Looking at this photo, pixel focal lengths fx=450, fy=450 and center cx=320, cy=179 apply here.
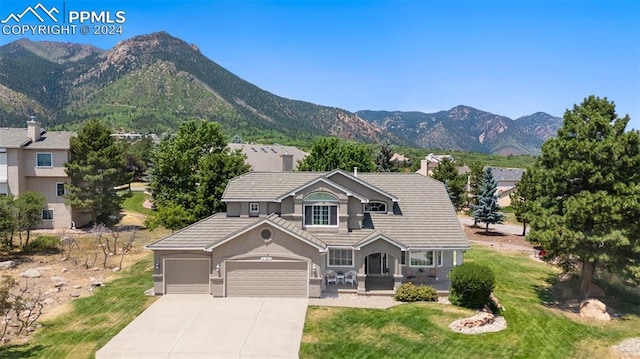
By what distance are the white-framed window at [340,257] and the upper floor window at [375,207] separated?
403 centimetres

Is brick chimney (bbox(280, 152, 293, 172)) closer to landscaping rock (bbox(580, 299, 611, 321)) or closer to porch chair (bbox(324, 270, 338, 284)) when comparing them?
porch chair (bbox(324, 270, 338, 284))

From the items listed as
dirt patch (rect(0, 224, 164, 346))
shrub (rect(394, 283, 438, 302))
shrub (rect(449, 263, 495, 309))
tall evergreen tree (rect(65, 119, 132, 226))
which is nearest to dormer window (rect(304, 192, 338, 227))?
shrub (rect(394, 283, 438, 302))

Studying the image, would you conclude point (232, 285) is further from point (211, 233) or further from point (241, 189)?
point (241, 189)

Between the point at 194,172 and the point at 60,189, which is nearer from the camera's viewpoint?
the point at 60,189

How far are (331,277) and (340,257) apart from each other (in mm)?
1265

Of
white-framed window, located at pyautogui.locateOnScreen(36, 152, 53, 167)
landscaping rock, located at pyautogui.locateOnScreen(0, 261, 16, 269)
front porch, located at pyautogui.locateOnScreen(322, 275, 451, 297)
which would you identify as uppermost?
white-framed window, located at pyautogui.locateOnScreen(36, 152, 53, 167)

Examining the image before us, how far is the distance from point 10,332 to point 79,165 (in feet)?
75.5

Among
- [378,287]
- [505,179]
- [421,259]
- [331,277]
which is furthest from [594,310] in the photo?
[505,179]

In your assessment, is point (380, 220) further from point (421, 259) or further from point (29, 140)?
point (29, 140)

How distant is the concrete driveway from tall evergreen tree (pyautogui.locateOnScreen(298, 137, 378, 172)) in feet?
89.5

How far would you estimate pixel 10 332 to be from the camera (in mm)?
19984

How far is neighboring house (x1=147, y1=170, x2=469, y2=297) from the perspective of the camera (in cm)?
2433

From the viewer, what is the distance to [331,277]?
25.8 meters

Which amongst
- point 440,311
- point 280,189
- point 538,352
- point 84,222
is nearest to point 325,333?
point 440,311
